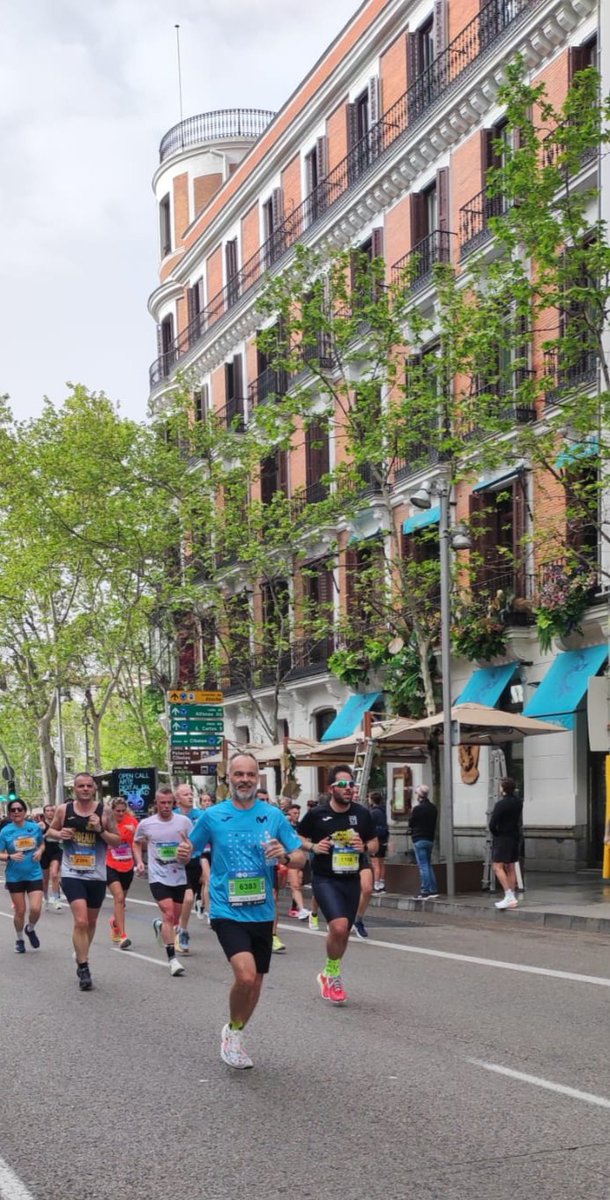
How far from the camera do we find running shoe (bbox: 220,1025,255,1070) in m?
8.74

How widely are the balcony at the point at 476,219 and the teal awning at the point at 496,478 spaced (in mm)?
4740

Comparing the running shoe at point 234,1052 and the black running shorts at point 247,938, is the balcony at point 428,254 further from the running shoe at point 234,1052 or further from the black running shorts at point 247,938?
the running shoe at point 234,1052

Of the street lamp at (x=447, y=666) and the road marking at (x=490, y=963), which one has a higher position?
the street lamp at (x=447, y=666)

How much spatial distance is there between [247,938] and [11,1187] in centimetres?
288

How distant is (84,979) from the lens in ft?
42.8

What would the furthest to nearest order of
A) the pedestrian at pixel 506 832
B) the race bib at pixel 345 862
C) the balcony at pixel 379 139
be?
the balcony at pixel 379 139 → the pedestrian at pixel 506 832 → the race bib at pixel 345 862

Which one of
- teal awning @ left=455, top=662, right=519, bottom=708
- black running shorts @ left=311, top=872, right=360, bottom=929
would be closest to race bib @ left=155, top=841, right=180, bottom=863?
black running shorts @ left=311, top=872, right=360, bottom=929

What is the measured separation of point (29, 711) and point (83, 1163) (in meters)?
48.4

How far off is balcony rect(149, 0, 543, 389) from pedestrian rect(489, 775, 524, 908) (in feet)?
53.4

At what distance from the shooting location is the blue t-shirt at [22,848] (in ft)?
57.2

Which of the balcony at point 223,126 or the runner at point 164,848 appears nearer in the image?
the runner at point 164,848

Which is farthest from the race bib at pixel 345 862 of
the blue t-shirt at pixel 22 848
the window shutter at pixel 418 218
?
the window shutter at pixel 418 218

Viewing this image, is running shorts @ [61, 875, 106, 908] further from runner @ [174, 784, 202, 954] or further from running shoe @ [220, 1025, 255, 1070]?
running shoe @ [220, 1025, 255, 1070]

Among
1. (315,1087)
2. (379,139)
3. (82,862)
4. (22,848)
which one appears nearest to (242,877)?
(315,1087)
